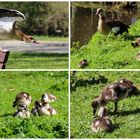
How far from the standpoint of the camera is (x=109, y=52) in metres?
3.94

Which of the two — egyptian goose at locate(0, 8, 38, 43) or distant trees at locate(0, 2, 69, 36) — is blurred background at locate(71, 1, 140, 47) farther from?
egyptian goose at locate(0, 8, 38, 43)

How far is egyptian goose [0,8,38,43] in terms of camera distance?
399cm

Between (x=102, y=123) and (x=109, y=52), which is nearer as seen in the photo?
(x=102, y=123)

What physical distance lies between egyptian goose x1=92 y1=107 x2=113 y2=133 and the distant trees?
80cm

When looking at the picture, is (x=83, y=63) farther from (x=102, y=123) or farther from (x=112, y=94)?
(x=102, y=123)

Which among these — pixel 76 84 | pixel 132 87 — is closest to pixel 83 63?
pixel 76 84

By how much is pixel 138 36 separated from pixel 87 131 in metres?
0.97

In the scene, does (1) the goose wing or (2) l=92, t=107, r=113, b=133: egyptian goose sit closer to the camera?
(2) l=92, t=107, r=113, b=133: egyptian goose

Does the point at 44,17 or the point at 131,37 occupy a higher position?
the point at 44,17

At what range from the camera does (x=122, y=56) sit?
390 cm

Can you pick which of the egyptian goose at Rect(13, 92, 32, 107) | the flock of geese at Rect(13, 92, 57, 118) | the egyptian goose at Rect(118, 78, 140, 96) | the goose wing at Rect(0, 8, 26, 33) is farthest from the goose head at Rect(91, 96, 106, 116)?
the goose wing at Rect(0, 8, 26, 33)

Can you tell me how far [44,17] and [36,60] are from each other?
16.1 inches

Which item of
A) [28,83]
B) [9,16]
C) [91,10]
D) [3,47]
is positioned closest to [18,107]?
[28,83]

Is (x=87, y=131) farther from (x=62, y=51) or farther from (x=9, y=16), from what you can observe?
(x=9, y=16)
